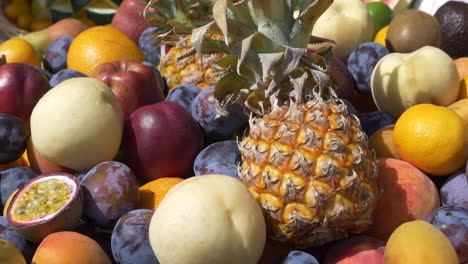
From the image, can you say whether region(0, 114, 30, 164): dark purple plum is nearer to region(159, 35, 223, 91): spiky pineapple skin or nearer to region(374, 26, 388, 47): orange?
region(159, 35, 223, 91): spiky pineapple skin


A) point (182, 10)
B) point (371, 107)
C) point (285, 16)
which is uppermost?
point (285, 16)

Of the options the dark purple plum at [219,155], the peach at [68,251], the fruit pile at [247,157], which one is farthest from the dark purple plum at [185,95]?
the peach at [68,251]

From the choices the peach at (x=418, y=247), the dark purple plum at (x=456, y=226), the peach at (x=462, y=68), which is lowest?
the dark purple plum at (x=456, y=226)

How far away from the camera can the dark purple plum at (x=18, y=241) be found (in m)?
1.34

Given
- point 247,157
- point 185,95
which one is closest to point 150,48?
point 185,95

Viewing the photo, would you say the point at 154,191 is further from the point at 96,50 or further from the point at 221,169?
the point at 96,50

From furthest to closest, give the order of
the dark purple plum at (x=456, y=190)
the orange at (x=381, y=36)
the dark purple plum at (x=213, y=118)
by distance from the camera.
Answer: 1. the orange at (x=381, y=36)
2. the dark purple plum at (x=213, y=118)
3. the dark purple plum at (x=456, y=190)

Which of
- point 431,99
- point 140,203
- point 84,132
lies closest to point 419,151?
point 431,99

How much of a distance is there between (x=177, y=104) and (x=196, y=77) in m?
0.30

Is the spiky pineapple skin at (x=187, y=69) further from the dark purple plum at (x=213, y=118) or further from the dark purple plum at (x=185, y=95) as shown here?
the dark purple plum at (x=213, y=118)

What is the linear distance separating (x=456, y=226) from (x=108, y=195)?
911mm

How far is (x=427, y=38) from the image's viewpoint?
206 cm

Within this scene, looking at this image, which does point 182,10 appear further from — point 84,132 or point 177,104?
point 84,132

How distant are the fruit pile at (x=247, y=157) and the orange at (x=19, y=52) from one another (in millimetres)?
507
